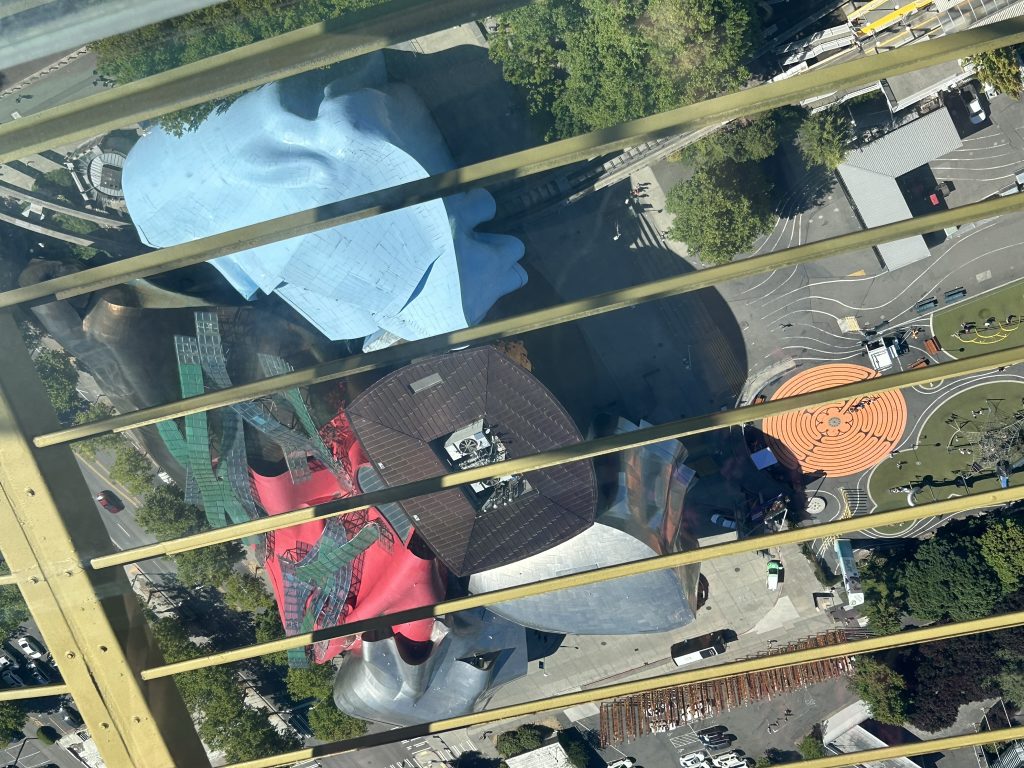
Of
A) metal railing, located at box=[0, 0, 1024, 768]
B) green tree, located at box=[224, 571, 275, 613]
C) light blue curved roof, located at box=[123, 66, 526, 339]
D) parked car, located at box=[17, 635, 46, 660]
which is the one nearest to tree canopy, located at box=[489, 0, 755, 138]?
light blue curved roof, located at box=[123, 66, 526, 339]

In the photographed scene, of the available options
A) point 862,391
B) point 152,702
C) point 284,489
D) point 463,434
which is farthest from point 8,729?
point 862,391

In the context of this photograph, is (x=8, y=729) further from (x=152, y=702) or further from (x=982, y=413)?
(x=982, y=413)

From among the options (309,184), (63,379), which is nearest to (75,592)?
(63,379)

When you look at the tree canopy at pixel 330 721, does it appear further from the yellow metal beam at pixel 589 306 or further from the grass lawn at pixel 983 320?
the grass lawn at pixel 983 320

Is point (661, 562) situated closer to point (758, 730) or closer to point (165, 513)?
point (165, 513)

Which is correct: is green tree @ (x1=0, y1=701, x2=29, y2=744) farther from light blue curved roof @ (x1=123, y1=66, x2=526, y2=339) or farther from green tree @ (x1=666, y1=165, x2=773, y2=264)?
green tree @ (x1=666, y1=165, x2=773, y2=264)

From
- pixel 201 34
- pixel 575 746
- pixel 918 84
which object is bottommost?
pixel 575 746

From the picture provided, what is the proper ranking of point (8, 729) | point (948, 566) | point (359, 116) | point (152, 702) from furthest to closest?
1. point (8, 729)
2. point (948, 566)
3. point (359, 116)
4. point (152, 702)
